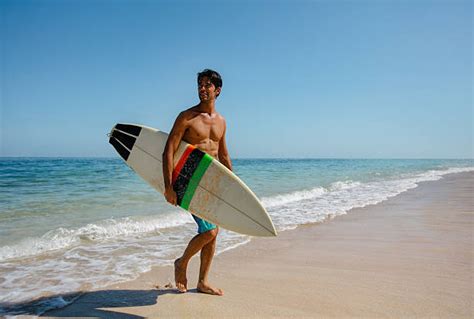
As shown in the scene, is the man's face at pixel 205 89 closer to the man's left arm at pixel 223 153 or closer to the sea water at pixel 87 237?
the man's left arm at pixel 223 153

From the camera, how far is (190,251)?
298 cm

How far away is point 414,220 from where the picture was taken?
6.42m

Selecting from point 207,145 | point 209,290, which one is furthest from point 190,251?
point 207,145

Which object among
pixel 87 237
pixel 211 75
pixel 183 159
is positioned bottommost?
pixel 87 237

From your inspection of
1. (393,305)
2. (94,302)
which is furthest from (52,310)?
(393,305)

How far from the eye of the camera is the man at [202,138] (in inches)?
111

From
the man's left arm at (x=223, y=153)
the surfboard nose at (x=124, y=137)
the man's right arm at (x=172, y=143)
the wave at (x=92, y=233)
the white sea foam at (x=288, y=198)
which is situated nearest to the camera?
the man's right arm at (x=172, y=143)

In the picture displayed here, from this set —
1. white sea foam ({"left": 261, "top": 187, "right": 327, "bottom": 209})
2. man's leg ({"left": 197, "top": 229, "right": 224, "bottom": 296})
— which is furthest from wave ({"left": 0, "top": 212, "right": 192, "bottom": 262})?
white sea foam ({"left": 261, "top": 187, "right": 327, "bottom": 209})

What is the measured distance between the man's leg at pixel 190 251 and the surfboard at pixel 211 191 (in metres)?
0.13

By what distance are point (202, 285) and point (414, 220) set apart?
4791mm

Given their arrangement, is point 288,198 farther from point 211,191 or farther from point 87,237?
point 211,191

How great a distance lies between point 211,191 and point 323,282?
1.29 meters

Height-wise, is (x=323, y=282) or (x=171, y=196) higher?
(x=171, y=196)

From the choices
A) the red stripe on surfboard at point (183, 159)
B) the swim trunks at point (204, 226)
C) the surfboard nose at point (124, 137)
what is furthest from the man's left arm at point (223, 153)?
the surfboard nose at point (124, 137)
